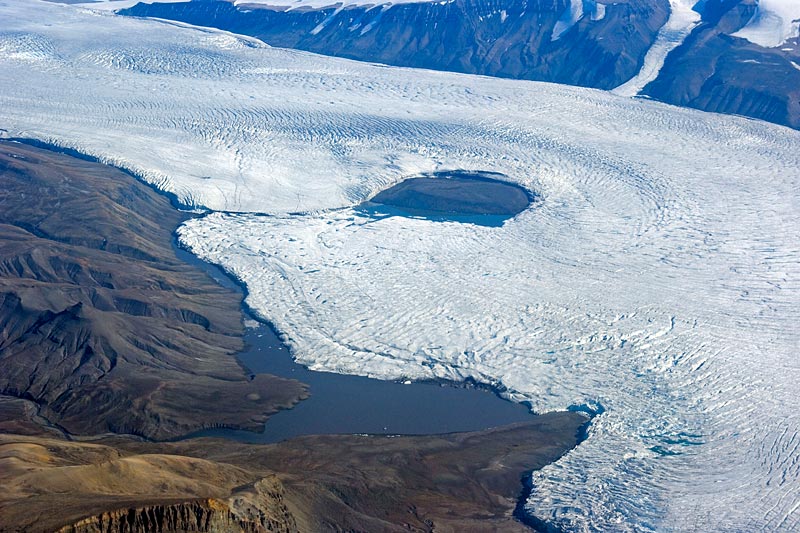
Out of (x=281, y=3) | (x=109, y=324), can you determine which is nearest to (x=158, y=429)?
(x=109, y=324)

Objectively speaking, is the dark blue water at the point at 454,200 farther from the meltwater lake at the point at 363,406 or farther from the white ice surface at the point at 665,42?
the white ice surface at the point at 665,42

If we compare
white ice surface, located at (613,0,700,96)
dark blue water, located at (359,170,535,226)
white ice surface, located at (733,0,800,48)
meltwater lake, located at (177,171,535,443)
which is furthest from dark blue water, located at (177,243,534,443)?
white ice surface, located at (733,0,800,48)

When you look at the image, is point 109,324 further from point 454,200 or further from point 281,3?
point 281,3

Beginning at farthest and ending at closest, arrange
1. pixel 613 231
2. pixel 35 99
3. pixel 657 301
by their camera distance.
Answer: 1. pixel 35 99
2. pixel 613 231
3. pixel 657 301

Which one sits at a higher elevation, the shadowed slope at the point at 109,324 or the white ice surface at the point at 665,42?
the white ice surface at the point at 665,42

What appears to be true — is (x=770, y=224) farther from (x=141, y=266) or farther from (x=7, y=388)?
(x=7, y=388)

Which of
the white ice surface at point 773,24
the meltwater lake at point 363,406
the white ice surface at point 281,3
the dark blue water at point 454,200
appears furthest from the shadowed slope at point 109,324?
the white ice surface at point 773,24

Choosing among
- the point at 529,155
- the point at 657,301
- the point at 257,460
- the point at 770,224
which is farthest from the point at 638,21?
the point at 257,460
